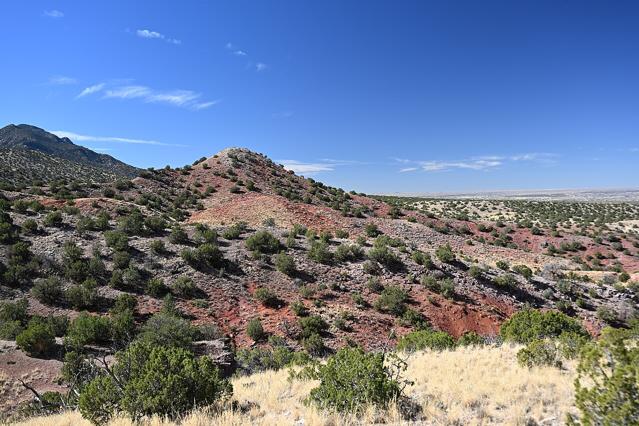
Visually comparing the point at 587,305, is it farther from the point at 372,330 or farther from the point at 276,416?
the point at 276,416

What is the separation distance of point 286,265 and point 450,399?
1600 cm

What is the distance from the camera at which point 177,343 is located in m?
14.2

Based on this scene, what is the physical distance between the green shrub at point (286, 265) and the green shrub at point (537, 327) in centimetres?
1202

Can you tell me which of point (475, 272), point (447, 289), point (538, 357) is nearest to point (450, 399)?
point (538, 357)

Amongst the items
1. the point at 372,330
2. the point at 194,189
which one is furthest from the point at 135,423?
the point at 194,189

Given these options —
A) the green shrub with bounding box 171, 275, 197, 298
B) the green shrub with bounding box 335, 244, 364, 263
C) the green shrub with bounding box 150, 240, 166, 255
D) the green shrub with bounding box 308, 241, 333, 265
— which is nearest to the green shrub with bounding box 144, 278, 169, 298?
the green shrub with bounding box 171, 275, 197, 298

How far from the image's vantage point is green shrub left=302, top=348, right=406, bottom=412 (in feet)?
22.0

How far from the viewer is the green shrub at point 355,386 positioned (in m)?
6.71

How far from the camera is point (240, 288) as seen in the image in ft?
68.5

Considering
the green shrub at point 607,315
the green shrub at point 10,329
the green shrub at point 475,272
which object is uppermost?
the green shrub at point 475,272

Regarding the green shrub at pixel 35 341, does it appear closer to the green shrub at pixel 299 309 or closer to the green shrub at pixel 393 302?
the green shrub at pixel 299 309

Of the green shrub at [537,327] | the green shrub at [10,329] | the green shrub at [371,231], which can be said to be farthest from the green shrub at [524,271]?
the green shrub at [10,329]

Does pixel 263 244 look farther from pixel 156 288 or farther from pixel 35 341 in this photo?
pixel 35 341

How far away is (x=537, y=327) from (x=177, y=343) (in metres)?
13.4
